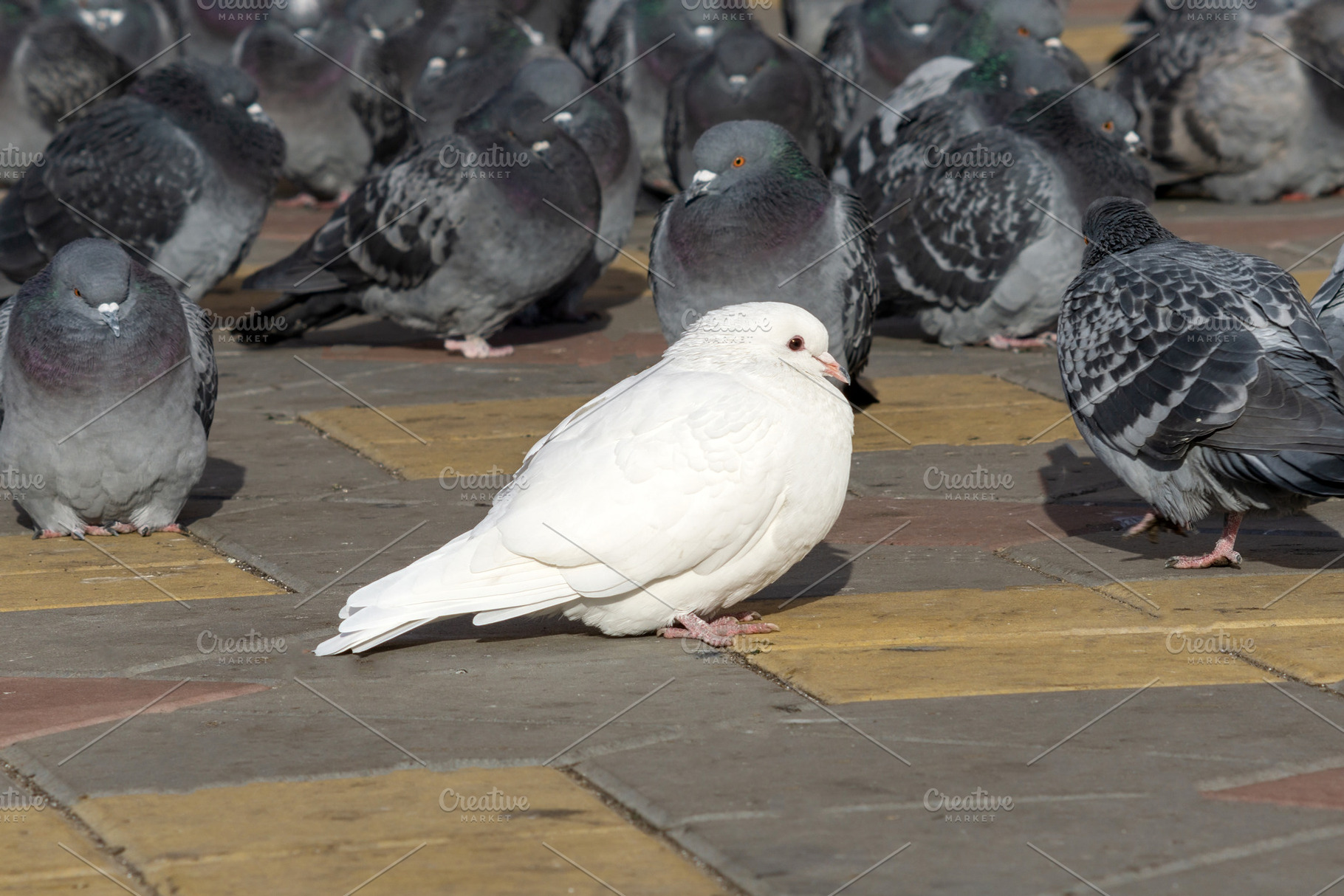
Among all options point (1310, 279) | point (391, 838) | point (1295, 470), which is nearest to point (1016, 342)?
point (1310, 279)

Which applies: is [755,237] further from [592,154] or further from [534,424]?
[592,154]

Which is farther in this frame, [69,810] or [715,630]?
[715,630]

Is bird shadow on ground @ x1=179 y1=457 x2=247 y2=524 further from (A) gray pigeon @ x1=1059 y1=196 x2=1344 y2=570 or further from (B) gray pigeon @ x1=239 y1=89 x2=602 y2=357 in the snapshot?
(A) gray pigeon @ x1=1059 y1=196 x2=1344 y2=570

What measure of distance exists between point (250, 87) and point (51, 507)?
4.35m

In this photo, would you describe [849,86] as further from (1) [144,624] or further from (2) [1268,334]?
(1) [144,624]

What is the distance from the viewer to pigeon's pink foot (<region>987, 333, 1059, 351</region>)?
9.02 meters

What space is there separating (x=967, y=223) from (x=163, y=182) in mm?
4369

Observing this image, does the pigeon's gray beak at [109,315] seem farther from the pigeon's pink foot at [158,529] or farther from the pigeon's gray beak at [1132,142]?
the pigeon's gray beak at [1132,142]

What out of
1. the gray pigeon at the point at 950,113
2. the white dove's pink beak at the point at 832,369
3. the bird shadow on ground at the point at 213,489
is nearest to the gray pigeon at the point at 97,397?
the bird shadow on ground at the point at 213,489

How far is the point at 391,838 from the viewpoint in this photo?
10.8ft

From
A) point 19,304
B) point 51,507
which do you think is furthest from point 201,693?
point 19,304

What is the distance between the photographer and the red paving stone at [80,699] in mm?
3934

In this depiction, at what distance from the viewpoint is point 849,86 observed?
13836 mm

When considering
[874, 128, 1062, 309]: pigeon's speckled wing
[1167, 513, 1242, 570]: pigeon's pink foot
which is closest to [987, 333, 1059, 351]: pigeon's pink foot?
[874, 128, 1062, 309]: pigeon's speckled wing
